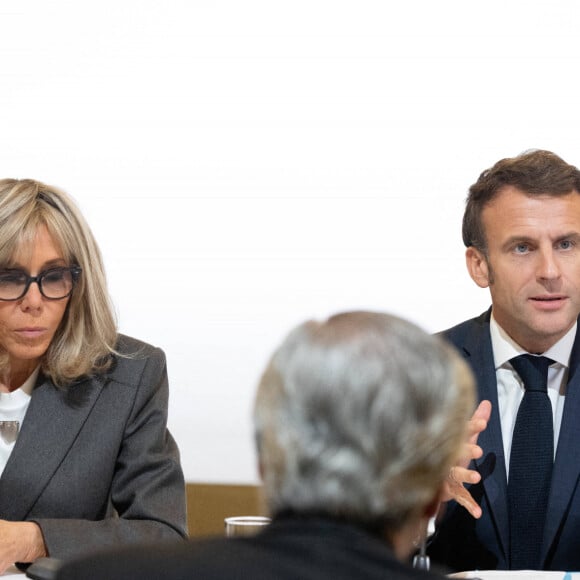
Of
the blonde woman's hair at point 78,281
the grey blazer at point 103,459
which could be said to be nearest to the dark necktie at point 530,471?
the grey blazer at point 103,459

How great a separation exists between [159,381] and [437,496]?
1.47 m

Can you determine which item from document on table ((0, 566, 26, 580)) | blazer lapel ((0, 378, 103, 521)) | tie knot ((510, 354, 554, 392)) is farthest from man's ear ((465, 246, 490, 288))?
document on table ((0, 566, 26, 580))

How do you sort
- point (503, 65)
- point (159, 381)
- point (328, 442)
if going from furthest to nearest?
1. point (503, 65)
2. point (159, 381)
3. point (328, 442)

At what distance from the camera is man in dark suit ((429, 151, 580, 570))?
2289 millimetres

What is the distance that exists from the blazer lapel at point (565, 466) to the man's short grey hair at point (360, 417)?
1.37m

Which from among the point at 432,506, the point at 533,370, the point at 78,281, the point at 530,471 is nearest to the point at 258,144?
the point at 78,281

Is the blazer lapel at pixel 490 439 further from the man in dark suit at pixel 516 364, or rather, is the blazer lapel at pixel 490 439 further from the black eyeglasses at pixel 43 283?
the black eyeglasses at pixel 43 283

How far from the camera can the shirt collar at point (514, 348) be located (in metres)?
2.47

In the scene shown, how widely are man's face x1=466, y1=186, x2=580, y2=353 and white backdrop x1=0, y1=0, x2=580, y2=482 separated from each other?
655mm

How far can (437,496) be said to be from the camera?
3.40 ft

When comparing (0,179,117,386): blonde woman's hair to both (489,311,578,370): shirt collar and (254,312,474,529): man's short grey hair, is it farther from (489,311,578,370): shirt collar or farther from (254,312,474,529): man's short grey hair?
(254,312,474,529): man's short grey hair

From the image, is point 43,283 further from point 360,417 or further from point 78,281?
point 360,417

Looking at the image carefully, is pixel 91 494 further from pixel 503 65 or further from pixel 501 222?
pixel 503 65

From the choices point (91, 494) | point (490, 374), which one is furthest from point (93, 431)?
point (490, 374)
